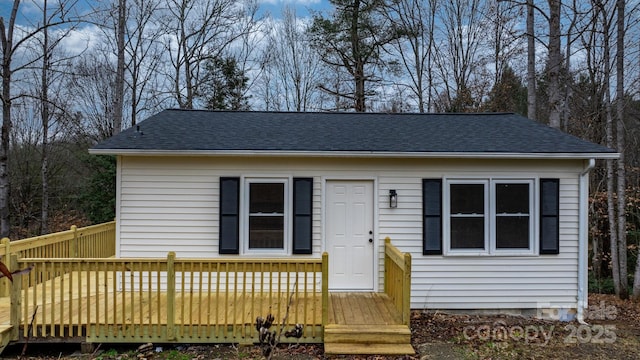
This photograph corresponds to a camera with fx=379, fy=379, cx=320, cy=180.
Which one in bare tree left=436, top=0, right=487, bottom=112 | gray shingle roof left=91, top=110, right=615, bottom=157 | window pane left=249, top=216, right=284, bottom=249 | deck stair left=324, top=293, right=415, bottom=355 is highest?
bare tree left=436, top=0, right=487, bottom=112

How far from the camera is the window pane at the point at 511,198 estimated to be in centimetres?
641

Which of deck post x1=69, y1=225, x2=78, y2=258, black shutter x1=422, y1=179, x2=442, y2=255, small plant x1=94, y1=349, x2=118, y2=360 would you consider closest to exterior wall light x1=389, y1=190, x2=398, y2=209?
black shutter x1=422, y1=179, x2=442, y2=255

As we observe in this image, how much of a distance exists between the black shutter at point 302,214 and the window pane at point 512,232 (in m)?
3.19

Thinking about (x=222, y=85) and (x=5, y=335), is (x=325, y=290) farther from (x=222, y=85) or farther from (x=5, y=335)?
(x=222, y=85)

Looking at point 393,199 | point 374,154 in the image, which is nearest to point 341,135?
point 374,154

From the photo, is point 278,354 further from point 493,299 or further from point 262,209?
point 493,299

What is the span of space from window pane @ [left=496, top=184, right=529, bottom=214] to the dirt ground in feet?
5.98

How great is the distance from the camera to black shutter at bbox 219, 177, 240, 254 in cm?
626

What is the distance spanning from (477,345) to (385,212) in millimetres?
2381

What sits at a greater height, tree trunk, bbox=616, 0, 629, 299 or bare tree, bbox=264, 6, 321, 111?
bare tree, bbox=264, 6, 321, 111

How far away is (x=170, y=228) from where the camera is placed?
6.32m

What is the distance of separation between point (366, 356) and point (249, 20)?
53.3ft

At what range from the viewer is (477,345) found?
520 centimetres

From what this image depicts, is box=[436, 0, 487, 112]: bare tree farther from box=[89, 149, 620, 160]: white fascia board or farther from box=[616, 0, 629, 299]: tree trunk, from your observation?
box=[89, 149, 620, 160]: white fascia board
